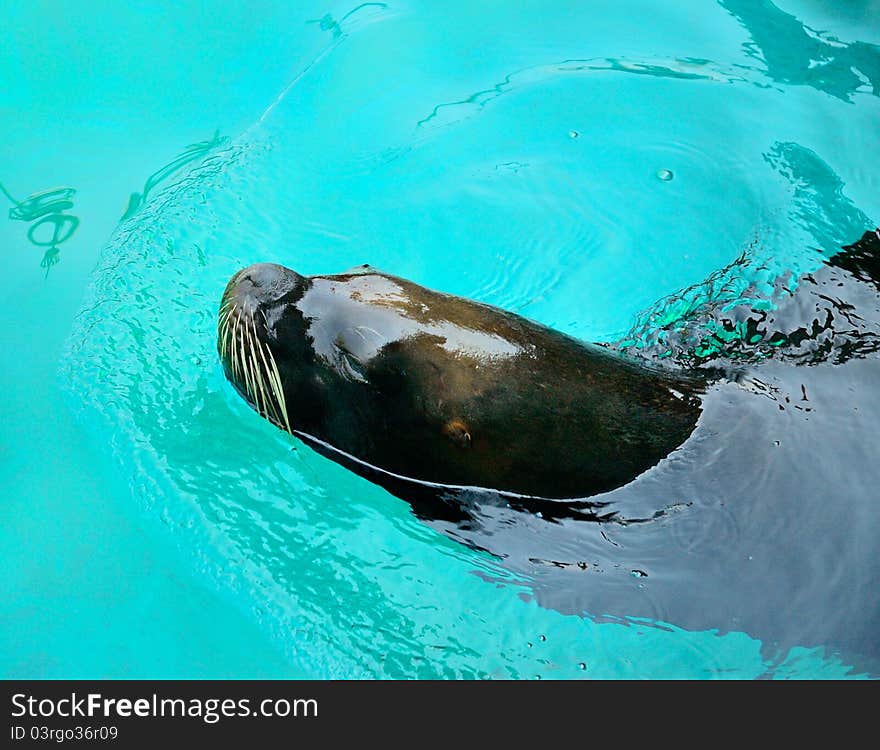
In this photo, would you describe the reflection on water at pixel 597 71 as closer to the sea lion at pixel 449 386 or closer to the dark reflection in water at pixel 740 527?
the sea lion at pixel 449 386

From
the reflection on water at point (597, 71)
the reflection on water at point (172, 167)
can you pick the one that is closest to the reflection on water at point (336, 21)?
the reflection on water at point (597, 71)

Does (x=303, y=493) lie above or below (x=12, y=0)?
below

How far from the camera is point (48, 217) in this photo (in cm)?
540

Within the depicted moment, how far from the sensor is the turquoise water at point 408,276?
3.35 m

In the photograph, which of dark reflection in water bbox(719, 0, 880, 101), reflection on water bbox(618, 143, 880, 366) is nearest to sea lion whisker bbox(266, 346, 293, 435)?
reflection on water bbox(618, 143, 880, 366)

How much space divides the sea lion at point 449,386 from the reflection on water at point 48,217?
88.7 inches

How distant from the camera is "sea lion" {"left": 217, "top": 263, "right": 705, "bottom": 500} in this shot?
3.15 metres

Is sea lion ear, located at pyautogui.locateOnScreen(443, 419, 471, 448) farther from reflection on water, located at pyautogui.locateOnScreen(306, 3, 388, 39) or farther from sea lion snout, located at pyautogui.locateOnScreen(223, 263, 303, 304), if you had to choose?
reflection on water, located at pyautogui.locateOnScreen(306, 3, 388, 39)

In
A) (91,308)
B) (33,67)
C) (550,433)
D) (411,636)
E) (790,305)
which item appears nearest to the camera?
(550,433)

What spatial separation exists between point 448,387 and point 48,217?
3336 millimetres

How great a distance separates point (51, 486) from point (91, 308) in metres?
0.99

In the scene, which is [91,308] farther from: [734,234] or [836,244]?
[836,244]

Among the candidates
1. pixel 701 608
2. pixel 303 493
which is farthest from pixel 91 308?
pixel 701 608

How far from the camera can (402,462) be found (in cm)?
339
